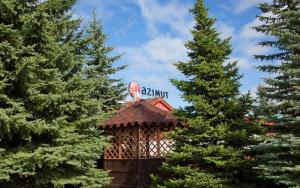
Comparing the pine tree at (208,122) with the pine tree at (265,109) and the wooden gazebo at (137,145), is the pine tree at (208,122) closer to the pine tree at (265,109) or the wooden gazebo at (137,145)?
the pine tree at (265,109)

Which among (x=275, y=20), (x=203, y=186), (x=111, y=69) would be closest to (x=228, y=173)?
(x=203, y=186)

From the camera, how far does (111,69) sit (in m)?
18.7

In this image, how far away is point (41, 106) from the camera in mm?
10461

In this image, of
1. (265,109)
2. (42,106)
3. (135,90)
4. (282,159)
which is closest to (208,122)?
(265,109)

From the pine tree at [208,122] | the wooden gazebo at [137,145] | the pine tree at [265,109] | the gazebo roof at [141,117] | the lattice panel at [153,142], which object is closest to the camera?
the pine tree at [265,109]

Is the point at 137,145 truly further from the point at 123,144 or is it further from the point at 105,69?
the point at 105,69

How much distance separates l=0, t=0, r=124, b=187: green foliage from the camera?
9906mm

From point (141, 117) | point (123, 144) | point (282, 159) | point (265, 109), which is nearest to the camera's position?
point (282, 159)

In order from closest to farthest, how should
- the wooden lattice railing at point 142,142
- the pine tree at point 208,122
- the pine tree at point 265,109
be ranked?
1. the pine tree at point 265,109
2. the pine tree at point 208,122
3. the wooden lattice railing at point 142,142

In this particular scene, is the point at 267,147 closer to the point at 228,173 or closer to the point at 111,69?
the point at 228,173

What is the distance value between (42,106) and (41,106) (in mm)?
35

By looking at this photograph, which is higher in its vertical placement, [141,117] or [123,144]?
[141,117]

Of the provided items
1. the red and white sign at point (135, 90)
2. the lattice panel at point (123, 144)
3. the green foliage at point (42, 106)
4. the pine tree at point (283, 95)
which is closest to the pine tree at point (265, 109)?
the pine tree at point (283, 95)

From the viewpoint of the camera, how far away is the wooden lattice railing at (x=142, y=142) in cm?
1420
